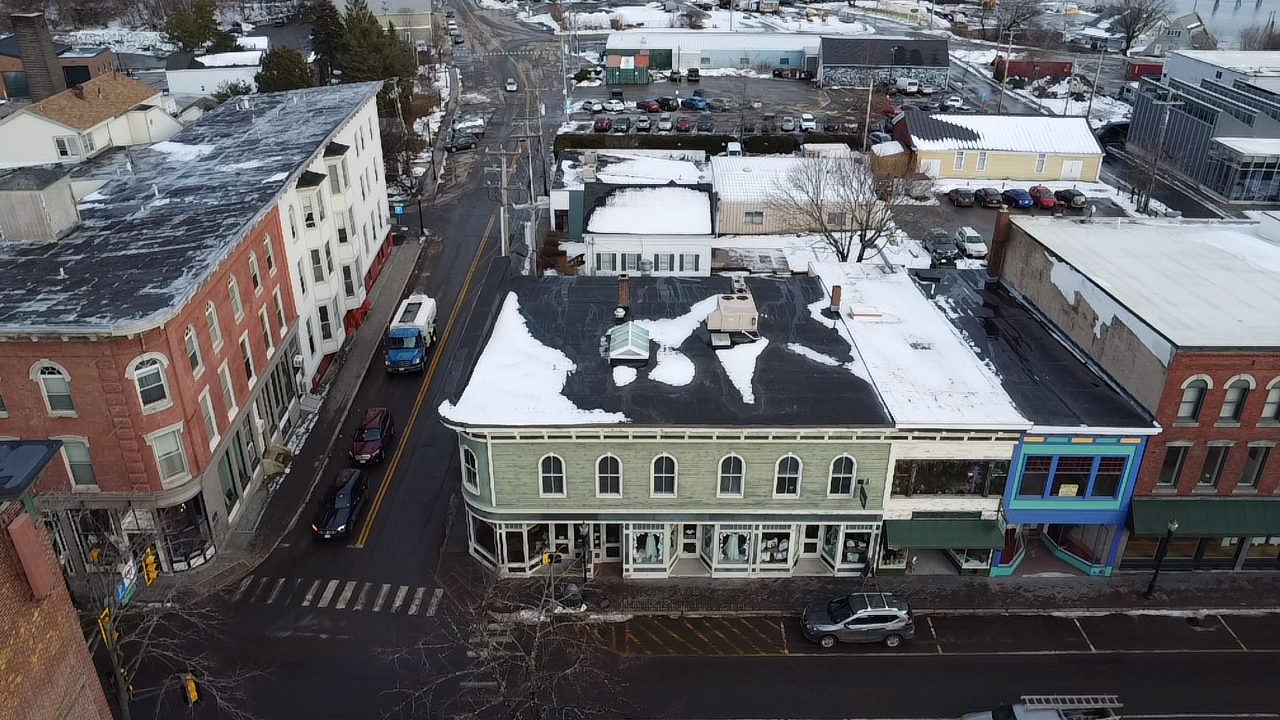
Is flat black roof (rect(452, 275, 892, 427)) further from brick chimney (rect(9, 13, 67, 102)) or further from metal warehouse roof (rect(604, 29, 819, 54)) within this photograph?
metal warehouse roof (rect(604, 29, 819, 54))

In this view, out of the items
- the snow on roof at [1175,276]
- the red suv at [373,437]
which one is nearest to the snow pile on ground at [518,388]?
the red suv at [373,437]

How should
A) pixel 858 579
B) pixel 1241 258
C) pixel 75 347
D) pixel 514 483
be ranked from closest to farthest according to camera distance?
1. pixel 75 347
2. pixel 514 483
3. pixel 858 579
4. pixel 1241 258

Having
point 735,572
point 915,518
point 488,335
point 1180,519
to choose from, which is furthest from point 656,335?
point 1180,519

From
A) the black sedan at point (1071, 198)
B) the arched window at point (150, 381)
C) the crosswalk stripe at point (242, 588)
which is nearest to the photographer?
the arched window at point (150, 381)

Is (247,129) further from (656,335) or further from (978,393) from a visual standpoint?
(978,393)

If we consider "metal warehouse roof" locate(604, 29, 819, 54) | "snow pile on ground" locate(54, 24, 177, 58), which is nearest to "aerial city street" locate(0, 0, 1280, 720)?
"metal warehouse roof" locate(604, 29, 819, 54)

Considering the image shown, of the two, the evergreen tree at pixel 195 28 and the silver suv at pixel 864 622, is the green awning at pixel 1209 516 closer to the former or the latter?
the silver suv at pixel 864 622
